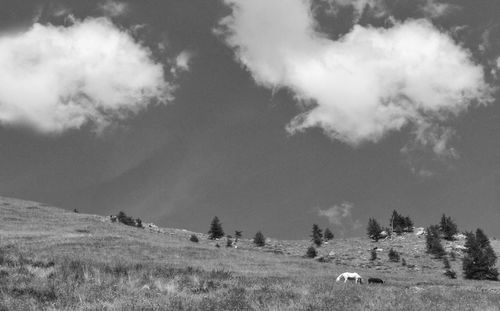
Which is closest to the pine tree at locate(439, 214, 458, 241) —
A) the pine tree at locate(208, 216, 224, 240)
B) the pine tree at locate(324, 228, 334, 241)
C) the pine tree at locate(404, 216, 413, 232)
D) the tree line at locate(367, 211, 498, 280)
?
the tree line at locate(367, 211, 498, 280)

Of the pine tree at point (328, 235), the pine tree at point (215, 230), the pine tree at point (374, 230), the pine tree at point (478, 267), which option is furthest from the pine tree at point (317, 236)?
the pine tree at point (478, 267)

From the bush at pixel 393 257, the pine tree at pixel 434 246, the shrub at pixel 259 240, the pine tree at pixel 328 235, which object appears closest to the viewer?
the bush at pixel 393 257

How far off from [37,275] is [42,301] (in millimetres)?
2860

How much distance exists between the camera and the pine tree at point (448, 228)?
108 meters

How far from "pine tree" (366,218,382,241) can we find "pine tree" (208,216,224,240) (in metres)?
36.1

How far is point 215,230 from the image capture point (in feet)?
378

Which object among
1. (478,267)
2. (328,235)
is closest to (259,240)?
(328,235)

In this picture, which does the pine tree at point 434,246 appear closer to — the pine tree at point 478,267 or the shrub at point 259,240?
the pine tree at point 478,267

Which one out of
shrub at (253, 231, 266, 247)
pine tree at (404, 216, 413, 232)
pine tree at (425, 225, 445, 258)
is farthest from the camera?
pine tree at (404, 216, 413, 232)

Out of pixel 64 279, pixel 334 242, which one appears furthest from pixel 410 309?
pixel 334 242

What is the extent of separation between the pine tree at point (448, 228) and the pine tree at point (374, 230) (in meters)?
15.2

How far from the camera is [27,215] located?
91.0 metres

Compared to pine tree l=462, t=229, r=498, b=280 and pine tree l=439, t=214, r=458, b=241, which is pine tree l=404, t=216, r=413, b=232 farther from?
pine tree l=462, t=229, r=498, b=280

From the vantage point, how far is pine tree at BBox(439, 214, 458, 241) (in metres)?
108
